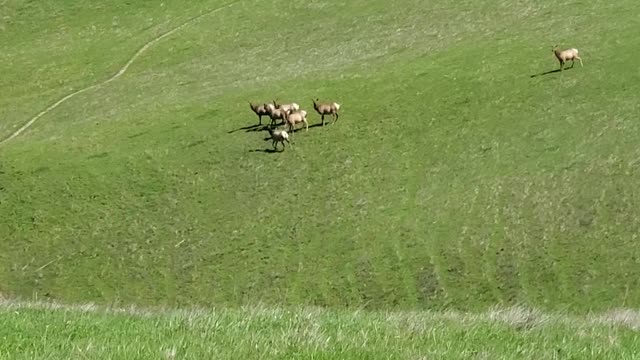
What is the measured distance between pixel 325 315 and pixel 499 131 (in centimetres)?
2853

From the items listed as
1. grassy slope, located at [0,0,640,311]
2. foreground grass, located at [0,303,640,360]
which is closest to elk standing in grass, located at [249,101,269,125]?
grassy slope, located at [0,0,640,311]

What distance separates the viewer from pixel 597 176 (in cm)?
3284

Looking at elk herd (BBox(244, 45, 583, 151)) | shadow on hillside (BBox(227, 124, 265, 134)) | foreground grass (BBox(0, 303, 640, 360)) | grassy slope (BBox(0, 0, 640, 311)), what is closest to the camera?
foreground grass (BBox(0, 303, 640, 360))

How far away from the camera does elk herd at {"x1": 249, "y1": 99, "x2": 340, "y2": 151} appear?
41.0 meters

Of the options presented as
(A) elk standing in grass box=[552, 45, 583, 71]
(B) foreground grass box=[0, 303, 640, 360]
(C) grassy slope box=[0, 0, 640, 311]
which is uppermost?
(B) foreground grass box=[0, 303, 640, 360]

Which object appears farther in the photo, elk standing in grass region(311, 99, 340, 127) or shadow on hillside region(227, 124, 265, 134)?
shadow on hillside region(227, 124, 265, 134)

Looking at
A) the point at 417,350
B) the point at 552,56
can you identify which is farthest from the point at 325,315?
the point at 552,56

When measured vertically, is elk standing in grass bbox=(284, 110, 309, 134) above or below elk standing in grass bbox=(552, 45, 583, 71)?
above

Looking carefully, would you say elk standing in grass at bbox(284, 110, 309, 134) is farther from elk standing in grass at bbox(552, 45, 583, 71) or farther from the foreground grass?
the foreground grass

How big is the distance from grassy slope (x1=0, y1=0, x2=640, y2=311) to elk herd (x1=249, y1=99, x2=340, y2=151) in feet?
2.71

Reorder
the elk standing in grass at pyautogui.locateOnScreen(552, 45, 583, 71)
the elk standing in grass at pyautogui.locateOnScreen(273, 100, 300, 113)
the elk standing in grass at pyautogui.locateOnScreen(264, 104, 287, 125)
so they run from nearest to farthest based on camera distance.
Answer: the elk standing in grass at pyautogui.locateOnScreen(264, 104, 287, 125), the elk standing in grass at pyautogui.locateOnScreen(273, 100, 300, 113), the elk standing in grass at pyautogui.locateOnScreen(552, 45, 583, 71)

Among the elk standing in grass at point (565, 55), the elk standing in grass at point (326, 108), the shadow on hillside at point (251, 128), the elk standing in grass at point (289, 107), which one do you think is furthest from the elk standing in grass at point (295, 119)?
the elk standing in grass at point (565, 55)

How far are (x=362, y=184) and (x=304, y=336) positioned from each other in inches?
1046

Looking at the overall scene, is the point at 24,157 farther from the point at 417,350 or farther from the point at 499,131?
the point at 417,350
